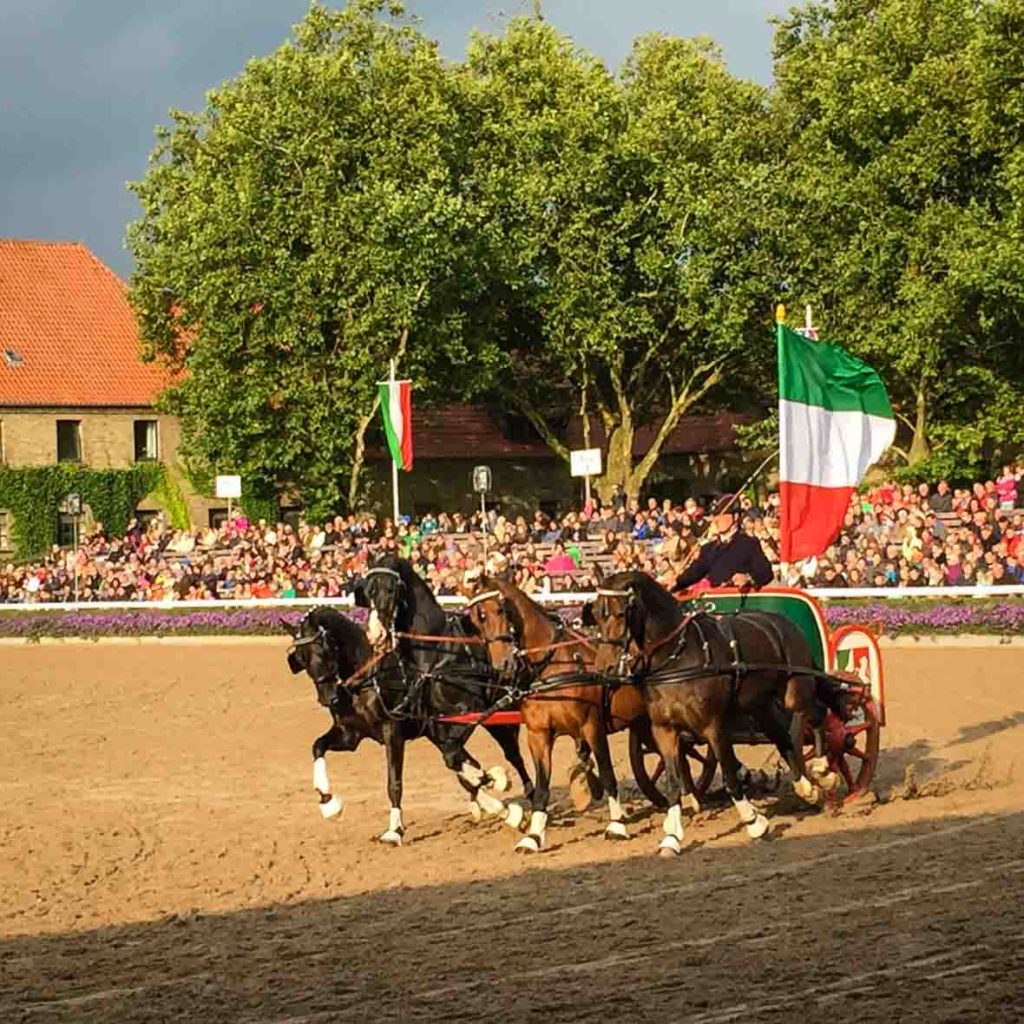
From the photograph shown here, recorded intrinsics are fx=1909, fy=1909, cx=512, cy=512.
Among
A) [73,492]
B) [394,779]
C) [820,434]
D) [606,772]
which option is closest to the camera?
[606,772]

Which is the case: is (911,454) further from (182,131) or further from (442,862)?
(442,862)

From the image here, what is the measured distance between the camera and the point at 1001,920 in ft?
31.4

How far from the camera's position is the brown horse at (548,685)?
44.0 ft

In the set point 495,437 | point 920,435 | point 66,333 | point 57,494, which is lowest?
point 57,494

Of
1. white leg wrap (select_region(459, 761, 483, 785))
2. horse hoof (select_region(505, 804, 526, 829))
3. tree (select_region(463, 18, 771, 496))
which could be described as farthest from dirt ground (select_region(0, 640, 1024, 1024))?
tree (select_region(463, 18, 771, 496))

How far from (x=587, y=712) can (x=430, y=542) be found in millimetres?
24148

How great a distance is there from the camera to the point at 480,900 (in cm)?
1120

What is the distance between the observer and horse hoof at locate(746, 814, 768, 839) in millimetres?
13062

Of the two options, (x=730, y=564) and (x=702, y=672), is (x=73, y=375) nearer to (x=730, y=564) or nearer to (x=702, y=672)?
(x=730, y=564)

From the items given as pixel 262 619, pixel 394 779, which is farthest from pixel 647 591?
pixel 262 619

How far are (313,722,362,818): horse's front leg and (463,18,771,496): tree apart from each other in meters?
34.5

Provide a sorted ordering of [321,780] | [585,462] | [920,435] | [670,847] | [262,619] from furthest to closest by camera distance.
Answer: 1. [920,435]
2. [585,462]
3. [262,619]
4. [321,780]
5. [670,847]

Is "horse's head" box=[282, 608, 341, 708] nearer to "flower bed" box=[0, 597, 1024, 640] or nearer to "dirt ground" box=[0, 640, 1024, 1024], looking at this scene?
"dirt ground" box=[0, 640, 1024, 1024]

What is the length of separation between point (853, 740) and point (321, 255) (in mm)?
33769
